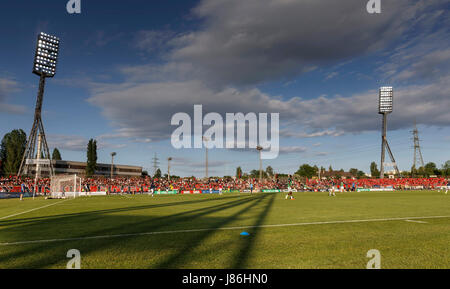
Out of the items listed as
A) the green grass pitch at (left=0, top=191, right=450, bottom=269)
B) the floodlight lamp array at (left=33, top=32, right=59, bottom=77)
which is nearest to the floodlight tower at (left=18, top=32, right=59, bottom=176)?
the floodlight lamp array at (left=33, top=32, right=59, bottom=77)

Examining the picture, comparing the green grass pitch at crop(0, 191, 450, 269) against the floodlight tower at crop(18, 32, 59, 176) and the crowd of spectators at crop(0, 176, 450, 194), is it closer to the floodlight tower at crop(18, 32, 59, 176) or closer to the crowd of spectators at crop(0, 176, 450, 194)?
the crowd of spectators at crop(0, 176, 450, 194)

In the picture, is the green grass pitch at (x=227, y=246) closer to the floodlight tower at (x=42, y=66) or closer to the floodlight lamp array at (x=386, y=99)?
Result: the floodlight tower at (x=42, y=66)

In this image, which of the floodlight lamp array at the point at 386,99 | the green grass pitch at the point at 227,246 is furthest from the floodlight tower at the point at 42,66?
the floodlight lamp array at the point at 386,99

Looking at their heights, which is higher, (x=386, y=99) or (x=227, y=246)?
(x=386, y=99)

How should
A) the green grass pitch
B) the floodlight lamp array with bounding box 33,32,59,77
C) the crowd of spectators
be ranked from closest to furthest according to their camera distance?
1. the green grass pitch
2. the crowd of spectators
3. the floodlight lamp array with bounding box 33,32,59,77

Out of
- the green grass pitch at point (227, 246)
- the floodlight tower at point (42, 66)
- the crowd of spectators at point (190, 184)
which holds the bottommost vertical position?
the crowd of spectators at point (190, 184)

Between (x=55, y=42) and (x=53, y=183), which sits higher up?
(x=55, y=42)

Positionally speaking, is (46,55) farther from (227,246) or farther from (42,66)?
(227,246)

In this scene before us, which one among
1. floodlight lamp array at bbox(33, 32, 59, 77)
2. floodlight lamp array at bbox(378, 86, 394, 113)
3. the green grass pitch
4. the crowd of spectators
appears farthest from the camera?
floodlight lamp array at bbox(378, 86, 394, 113)

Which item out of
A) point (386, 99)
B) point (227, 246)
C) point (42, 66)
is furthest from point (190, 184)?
point (386, 99)
